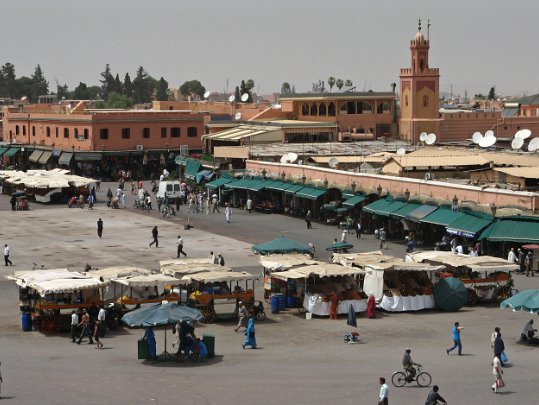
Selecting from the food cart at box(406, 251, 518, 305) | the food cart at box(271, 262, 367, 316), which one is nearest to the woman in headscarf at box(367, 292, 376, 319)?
the food cart at box(271, 262, 367, 316)

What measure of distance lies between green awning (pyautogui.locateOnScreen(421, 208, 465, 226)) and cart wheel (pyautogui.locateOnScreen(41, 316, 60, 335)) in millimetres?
22026

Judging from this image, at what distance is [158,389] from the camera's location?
92.4 ft

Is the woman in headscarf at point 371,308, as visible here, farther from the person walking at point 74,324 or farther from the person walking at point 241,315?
the person walking at point 74,324

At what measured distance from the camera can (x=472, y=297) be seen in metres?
39.8

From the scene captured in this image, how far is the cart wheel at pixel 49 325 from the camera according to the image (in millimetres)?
35247

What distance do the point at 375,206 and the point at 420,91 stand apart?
3817 centimetres

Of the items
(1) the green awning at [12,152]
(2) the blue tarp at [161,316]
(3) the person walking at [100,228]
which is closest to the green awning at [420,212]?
(3) the person walking at [100,228]

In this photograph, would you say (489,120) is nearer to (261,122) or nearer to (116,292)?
(261,122)

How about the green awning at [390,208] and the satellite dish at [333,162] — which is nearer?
the green awning at [390,208]

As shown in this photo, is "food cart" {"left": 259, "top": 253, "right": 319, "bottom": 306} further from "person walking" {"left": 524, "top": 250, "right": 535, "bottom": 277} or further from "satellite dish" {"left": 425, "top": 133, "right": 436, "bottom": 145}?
"satellite dish" {"left": 425, "top": 133, "right": 436, "bottom": 145}

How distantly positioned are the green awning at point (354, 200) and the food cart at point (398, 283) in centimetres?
2092

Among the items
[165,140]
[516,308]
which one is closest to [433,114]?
[165,140]

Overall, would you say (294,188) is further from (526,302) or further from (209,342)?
(209,342)

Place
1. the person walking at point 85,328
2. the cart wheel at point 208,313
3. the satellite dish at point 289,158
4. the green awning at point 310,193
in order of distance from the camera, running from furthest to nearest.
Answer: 1. the satellite dish at point 289,158
2. the green awning at point 310,193
3. the cart wheel at point 208,313
4. the person walking at point 85,328
